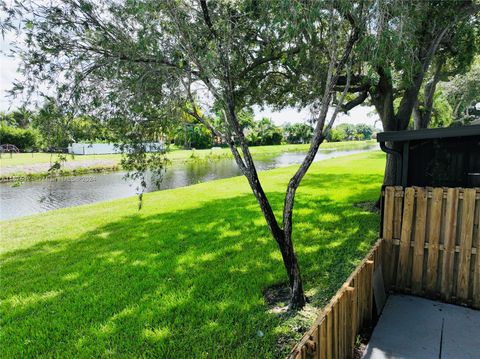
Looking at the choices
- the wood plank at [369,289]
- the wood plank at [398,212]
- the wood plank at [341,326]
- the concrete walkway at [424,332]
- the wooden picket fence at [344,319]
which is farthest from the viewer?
the wood plank at [398,212]

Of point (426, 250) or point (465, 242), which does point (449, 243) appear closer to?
point (465, 242)

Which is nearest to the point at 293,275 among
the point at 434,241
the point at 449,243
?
the point at 434,241

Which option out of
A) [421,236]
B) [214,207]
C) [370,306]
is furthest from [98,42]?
[214,207]

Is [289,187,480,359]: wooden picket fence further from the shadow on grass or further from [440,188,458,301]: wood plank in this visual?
the shadow on grass

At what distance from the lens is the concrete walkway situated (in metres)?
3.06

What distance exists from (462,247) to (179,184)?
16.4m

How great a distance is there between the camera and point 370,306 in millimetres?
3613

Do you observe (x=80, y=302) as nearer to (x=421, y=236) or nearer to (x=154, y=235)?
(x=154, y=235)

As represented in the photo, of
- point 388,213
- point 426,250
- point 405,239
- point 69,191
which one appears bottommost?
point 69,191

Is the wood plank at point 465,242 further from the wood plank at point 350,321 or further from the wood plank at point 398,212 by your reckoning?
the wood plank at point 350,321

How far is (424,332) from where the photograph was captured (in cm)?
339

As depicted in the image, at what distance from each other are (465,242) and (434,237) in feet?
1.06

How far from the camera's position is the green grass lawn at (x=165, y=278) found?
3.50 m

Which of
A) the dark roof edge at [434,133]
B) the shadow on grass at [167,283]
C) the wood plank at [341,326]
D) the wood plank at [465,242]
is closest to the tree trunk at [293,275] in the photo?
the shadow on grass at [167,283]
